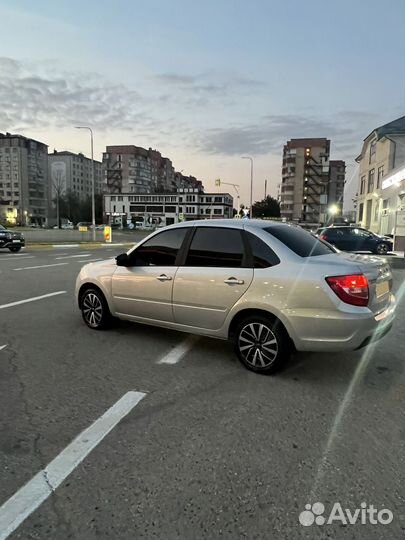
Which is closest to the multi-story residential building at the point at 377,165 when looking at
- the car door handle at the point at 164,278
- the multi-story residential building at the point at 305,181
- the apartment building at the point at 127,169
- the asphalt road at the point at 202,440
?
the car door handle at the point at 164,278

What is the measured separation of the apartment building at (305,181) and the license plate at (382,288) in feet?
380

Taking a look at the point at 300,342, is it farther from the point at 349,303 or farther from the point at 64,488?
the point at 64,488

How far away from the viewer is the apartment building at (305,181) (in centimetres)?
11706

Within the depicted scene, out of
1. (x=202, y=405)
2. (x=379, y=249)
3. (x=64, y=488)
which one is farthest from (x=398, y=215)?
(x=64, y=488)

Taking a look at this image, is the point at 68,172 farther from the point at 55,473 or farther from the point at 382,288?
the point at 55,473

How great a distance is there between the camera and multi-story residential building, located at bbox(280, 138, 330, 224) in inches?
4609

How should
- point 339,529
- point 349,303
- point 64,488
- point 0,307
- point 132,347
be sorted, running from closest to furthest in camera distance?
point 339,529 < point 64,488 < point 349,303 < point 132,347 < point 0,307

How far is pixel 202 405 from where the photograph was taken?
3.60 m

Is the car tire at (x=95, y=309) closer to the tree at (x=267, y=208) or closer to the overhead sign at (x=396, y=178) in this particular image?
the overhead sign at (x=396, y=178)

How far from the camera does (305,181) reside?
117500 mm

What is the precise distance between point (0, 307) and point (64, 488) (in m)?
5.93

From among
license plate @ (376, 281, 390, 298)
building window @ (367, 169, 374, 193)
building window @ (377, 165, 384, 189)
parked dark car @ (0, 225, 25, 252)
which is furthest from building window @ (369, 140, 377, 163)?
license plate @ (376, 281, 390, 298)

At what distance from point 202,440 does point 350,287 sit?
2.05 meters

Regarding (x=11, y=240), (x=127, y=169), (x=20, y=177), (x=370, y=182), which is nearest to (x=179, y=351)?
(x=11, y=240)
